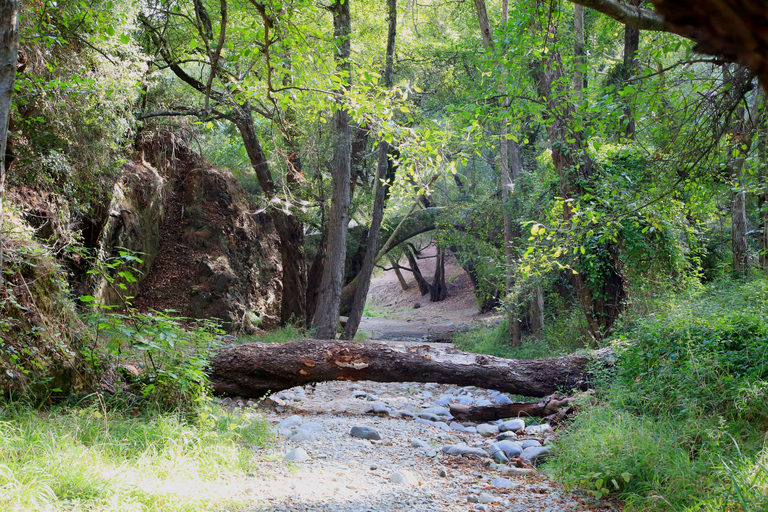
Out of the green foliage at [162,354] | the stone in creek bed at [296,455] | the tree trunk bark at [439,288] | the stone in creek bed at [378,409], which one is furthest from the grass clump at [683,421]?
the tree trunk bark at [439,288]

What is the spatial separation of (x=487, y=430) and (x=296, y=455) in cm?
264

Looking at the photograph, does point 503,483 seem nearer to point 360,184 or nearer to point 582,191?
point 582,191

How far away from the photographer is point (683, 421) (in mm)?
4312

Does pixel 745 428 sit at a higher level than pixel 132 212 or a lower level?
lower

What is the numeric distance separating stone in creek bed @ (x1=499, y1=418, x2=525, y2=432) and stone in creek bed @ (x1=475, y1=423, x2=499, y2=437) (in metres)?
0.08

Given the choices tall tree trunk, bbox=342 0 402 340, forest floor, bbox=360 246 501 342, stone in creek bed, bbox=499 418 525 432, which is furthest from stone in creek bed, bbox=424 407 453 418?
forest floor, bbox=360 246 501 342

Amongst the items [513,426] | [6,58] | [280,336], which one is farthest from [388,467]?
[280,336]

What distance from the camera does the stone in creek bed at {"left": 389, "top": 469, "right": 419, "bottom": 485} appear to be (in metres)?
4.09

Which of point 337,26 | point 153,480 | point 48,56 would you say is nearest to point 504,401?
point 153,480

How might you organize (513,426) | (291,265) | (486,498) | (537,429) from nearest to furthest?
(486,498) → (537,429) → (513,426) → (291,265)

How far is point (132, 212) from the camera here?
387 inches

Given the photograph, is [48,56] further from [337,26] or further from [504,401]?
[504,401]

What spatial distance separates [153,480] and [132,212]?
26.0ft

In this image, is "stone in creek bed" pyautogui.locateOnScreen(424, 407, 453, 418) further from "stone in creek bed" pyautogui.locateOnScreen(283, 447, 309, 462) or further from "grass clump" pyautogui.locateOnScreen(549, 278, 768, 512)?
"stone in creek bed" pyautogui.locateOnScreen(283, 447, 309, 462)
